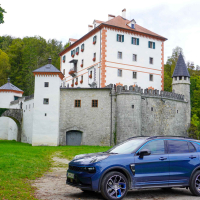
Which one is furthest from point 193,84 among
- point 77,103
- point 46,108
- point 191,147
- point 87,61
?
point 191,147

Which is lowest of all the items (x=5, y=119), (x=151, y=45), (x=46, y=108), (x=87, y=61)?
(x=5, y=119)

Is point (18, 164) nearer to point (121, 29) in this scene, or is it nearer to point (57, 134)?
point (57, 134)

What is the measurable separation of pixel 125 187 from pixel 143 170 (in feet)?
2.32

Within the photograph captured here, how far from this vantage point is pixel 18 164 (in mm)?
13055

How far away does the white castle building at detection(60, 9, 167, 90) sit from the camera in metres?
37.4

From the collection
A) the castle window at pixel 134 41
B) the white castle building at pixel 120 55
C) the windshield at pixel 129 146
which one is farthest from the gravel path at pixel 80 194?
the castle window at pixel 134 41

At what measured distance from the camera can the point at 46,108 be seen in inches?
1227

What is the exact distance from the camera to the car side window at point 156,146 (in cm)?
829

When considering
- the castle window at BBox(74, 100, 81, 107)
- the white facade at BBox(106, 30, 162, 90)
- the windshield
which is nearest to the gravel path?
the windshield

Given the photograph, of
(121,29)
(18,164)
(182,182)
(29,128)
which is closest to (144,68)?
(121,29)

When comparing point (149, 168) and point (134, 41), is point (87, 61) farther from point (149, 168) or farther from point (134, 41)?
point (149, 168)

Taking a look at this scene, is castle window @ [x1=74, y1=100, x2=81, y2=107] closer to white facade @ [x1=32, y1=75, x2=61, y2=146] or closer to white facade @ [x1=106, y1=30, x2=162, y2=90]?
white facade @ [x1=32, y1=75, x2=61, y2=146]

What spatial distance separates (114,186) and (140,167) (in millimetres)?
915

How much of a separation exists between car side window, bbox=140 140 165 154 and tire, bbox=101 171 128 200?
1.15 m
